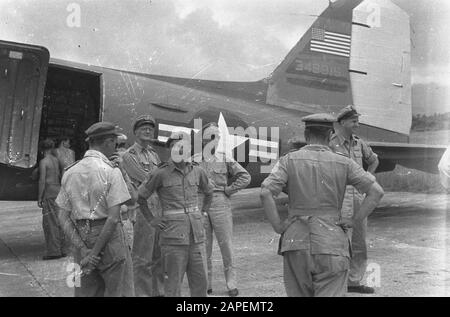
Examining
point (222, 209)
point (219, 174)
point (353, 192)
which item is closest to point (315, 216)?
point (353, 192)

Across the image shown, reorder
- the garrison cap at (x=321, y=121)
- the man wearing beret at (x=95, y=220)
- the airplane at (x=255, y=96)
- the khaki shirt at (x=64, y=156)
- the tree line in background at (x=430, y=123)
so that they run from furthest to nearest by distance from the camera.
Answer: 1. the tree line in background at (x=430, y=123)
2. the khaki shirt at (x=64, y=156)
3. the airplane at (x=255, y=96)
4. the garrison cap at (x=321, y=121)
5. the man wearing beret at (x=95, y=220)

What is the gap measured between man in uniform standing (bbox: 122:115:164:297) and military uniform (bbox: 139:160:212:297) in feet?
2.46

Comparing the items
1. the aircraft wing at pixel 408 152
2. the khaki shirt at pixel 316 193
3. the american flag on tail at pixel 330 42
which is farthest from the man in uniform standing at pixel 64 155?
the american flag on tail at pixel 330 42

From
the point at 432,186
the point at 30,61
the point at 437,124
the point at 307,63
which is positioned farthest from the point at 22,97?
the point at 432,186

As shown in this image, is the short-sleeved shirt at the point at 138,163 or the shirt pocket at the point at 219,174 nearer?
the short-sleeved shirt at the point at 138,163

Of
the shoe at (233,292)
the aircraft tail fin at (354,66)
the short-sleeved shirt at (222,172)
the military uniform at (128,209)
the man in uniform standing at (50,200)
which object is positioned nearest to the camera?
the military uniform at (128,209)

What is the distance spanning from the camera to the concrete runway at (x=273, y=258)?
4.88 metres

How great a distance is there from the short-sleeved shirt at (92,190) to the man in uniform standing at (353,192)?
2.27 m

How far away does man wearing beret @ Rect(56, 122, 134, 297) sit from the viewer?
3248 mm

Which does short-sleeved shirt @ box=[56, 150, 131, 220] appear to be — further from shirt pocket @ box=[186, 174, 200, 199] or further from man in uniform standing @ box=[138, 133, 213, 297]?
shirt pocket @ box=[186, 174, 200, 199]

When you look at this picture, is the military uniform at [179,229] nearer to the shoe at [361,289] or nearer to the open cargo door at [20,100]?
the shoe at [361,289]

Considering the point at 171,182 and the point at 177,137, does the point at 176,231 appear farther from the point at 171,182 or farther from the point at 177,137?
the point at 177,137

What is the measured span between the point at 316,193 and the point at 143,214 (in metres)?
1.54
